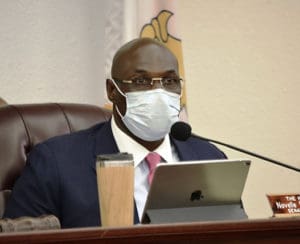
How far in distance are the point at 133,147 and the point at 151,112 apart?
0.40 ft

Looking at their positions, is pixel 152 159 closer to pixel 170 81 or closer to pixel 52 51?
pixel 170 81

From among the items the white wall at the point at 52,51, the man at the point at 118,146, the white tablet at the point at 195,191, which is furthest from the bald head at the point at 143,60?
the white wall at the point at 52,51

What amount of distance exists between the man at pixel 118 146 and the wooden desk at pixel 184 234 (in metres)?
0.85

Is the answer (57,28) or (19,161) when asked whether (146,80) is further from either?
(57,28)

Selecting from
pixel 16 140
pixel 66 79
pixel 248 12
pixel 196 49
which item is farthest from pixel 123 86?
pixel 248 12

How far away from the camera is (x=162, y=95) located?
85.9 inches

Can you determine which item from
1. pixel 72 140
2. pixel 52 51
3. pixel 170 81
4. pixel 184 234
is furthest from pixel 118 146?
pixel 184 234

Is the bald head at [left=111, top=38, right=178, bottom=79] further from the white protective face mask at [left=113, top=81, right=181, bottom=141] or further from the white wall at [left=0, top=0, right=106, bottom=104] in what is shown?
the white wall at [left=0, top=0, right=106, bottom=104]

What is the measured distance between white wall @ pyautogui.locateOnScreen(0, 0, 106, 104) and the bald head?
2.44ft

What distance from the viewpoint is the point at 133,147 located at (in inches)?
87.5

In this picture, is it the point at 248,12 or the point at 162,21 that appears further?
the point at 248,12

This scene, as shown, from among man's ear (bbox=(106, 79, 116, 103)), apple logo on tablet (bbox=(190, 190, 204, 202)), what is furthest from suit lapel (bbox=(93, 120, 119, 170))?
apple logo on tablet (bbox=(190, 190, 204, 202))

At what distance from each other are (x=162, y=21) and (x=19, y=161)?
89 cm

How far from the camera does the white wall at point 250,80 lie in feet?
10.4
